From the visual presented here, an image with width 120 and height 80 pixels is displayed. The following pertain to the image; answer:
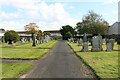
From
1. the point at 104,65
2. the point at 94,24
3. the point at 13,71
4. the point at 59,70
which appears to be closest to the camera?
the point at 13,71

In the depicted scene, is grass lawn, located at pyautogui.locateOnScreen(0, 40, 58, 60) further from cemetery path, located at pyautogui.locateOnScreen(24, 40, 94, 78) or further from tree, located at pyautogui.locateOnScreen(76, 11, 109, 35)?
tree, located at pyautogui.locateOnScreen(76, 11, 109, 35)

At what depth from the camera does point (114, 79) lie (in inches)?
246

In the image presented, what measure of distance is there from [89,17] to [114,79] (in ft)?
192

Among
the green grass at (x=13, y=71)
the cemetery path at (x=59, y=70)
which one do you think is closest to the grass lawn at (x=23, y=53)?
the cemetery path at (x=59, y=70)

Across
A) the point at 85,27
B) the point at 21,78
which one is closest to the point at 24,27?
the point at 85,27

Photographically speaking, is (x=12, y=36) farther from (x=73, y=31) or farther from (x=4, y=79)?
(x=73, y=31)

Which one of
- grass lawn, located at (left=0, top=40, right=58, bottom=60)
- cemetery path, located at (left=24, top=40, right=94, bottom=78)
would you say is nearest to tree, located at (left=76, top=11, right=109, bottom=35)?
grass lawn, located at (left=0, top=40, right=58, bottom=60)

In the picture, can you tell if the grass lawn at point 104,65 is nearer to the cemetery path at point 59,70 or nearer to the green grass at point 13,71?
the cemetery path at point 59,70

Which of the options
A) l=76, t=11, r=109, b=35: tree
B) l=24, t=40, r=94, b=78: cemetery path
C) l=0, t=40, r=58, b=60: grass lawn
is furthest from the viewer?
l=76, t=11, r=109, b=35: tree

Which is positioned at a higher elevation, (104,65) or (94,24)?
(94,24)

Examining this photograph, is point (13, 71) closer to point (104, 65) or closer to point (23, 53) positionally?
point (104, 65)

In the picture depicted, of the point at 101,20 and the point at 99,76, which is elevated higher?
the point at 101,20

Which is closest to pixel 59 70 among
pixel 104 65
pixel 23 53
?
pixel 104 65

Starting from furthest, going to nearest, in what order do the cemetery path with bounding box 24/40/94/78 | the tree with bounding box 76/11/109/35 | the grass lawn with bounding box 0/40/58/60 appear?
1. the tree with bounding box 76/11/109/35
2. the grass lawn with bounding box 0/40/58/60
3. the cemetery path with bounding box 24/40/94/78
